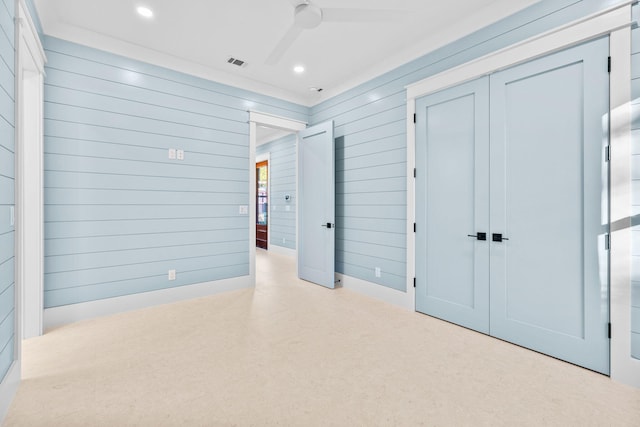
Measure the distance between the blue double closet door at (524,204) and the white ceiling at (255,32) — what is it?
0.66m

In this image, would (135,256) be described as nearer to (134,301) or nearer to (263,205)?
(134,301)

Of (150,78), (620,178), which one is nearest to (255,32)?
(150,78)

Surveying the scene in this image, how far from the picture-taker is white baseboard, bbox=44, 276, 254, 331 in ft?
9.44

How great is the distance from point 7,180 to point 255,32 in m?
2.43

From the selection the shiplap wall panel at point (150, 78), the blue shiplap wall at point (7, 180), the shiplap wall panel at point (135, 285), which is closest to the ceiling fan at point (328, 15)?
the shiplap wall panel at point (150, 78)

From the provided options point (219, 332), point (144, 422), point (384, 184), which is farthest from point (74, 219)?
point (384, 184)

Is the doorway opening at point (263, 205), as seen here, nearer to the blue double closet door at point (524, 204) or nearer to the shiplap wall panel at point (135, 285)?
the shiplap wall panel at point (135, 285)

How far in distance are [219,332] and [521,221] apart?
2860 mm

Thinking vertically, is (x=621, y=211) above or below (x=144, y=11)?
below

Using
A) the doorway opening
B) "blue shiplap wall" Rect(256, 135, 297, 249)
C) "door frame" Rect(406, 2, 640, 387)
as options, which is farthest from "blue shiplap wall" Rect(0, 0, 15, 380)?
the doorway opening

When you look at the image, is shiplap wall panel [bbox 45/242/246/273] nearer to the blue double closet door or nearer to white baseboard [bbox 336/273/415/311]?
white baseboard [bbox 336/273/415/311]

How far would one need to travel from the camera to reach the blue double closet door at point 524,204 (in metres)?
2.11

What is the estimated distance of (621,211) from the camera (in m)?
1.97

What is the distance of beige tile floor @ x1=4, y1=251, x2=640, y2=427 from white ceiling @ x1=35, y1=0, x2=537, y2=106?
291cm
